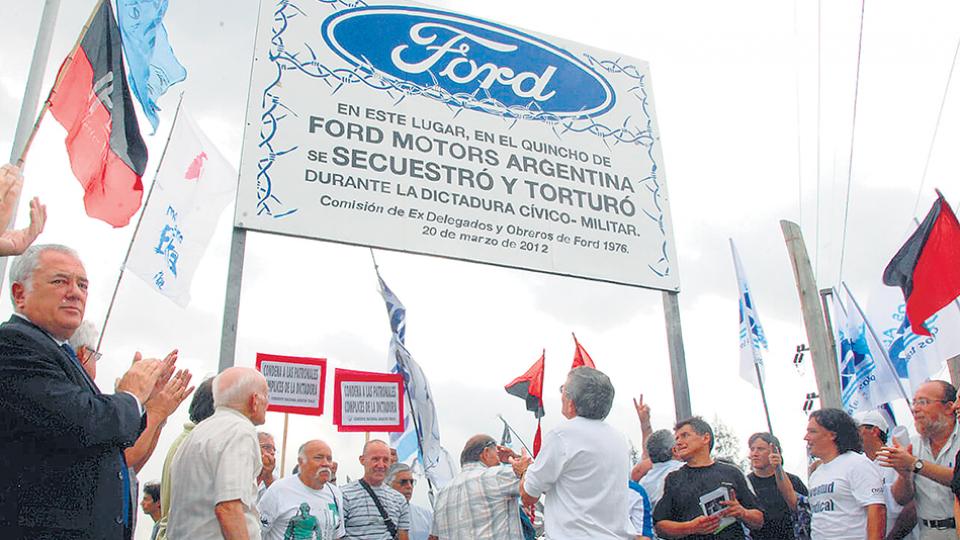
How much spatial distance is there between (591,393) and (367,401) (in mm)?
2979

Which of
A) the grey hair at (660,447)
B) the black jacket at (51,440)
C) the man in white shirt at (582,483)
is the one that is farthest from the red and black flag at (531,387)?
the black jacket at (51,440)

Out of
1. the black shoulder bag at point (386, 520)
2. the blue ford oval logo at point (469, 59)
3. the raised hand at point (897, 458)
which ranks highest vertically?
the blue ford oval logo at point (469, 59)

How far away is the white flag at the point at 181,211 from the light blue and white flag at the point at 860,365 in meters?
6.89

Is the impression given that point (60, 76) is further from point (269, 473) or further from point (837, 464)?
point (837, 464)

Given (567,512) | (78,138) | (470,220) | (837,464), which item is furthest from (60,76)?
(837,464)

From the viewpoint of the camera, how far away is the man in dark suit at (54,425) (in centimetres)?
233

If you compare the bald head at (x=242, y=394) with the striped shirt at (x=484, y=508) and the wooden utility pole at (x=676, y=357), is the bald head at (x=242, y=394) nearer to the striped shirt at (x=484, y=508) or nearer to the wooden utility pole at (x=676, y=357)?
the striped shirt at (x=484, y=508)

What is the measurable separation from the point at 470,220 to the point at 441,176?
0.45 m

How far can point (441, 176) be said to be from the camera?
6.62 metres

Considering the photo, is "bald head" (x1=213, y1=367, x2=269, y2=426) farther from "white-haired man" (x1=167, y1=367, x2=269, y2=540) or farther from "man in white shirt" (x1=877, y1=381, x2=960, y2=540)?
"man in white shirt" (x1=877, y1=381, x2=960, y2=540)

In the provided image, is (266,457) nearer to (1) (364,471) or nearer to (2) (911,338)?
(1) (364,471)

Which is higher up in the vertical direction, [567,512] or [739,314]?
[739,314]

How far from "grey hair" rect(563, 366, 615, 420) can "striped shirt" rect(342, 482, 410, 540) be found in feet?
6.19

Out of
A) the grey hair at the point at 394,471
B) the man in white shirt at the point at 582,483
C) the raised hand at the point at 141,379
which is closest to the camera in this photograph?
the raised hand at the point at 141,379
